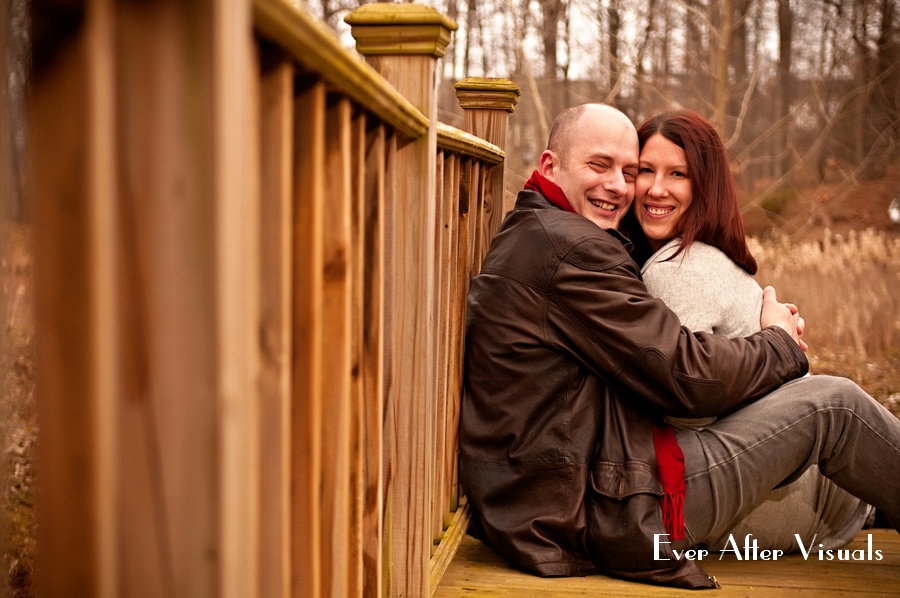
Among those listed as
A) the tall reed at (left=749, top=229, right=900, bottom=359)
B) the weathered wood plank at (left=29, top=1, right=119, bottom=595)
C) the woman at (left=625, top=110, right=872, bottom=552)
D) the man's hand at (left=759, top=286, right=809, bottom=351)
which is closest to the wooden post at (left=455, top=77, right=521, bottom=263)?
the woman at (left=625, top=110, right=872, bottom=552)

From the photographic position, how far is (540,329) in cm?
262

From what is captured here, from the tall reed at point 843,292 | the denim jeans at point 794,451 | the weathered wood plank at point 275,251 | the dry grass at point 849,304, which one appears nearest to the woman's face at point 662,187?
the denim jeans at point 794,451

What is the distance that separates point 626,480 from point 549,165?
1143 millimetres

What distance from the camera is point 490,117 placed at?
11.6 feet

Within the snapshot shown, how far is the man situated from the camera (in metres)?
2.54

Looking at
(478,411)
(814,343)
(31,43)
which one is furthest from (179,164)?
(814,343)

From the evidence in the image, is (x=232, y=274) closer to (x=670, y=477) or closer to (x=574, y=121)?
(x=670, y=477)

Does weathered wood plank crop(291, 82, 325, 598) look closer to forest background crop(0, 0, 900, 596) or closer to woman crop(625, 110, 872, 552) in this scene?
forest background crop(0, 0, 900, 596)

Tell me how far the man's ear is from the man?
32cm

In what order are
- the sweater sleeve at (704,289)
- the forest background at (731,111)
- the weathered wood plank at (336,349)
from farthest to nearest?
the forest background at (731,111) < the sweater sleeve at (704,289) < the weathered wood plank at (336,349)

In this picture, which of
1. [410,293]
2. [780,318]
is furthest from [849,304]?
[410,293]

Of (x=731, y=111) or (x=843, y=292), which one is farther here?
(x=731, y=111)

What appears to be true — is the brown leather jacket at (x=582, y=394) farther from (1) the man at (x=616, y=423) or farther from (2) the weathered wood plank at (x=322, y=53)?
(2) the weathered wood plank at (x=322, y=53)

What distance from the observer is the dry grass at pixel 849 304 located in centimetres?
672
